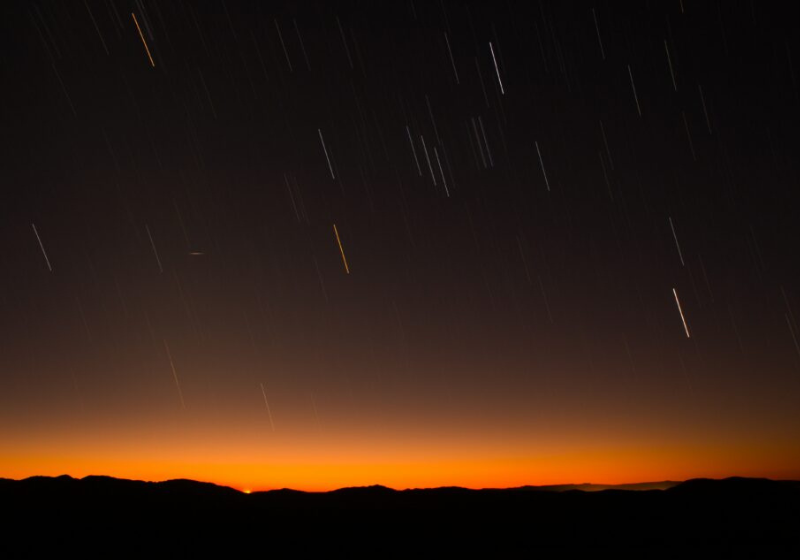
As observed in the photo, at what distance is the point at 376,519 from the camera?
29.0 m

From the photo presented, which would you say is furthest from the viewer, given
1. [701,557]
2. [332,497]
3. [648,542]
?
[332,497]

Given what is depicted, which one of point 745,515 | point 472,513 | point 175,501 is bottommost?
point 745,515

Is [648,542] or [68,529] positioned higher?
[68,529]

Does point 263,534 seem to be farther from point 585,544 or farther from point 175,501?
point 585,544

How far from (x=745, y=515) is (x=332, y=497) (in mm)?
23953

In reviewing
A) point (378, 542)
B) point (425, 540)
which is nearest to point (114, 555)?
point (378, 542)

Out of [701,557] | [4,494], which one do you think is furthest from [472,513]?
[4,494]

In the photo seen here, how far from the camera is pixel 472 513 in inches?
1195

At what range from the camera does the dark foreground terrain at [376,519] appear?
22672mm

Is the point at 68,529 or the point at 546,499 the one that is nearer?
the point at 68,529

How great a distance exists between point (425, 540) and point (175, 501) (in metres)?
17.3

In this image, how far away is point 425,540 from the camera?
24.0 meters

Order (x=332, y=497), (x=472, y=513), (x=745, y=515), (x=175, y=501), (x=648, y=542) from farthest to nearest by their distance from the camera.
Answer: (x=332, y=497), (x=175, y=501), (x=472, y=513), (x=745, y=515), (x=648, y=542)

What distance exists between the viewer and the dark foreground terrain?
22672 millimetres
